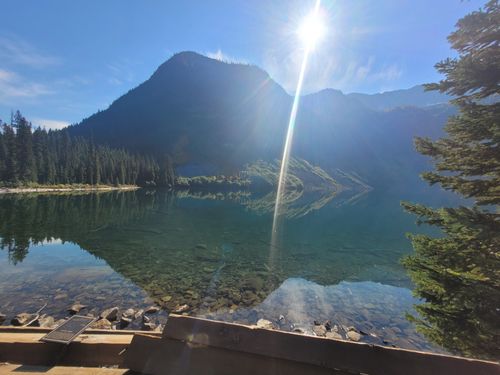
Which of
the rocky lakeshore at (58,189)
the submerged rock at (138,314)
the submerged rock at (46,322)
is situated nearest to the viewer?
the submerged rock at (46,322)

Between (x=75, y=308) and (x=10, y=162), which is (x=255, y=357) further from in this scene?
(x=10, y=162)

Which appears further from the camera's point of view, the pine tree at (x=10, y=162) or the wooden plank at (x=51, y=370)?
the pine tree at (x=10, y=162)

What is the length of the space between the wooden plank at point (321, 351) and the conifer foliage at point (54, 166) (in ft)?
384

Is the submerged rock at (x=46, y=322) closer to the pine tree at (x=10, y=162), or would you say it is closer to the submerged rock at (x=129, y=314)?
the submerged rock at (x=129, y=314)

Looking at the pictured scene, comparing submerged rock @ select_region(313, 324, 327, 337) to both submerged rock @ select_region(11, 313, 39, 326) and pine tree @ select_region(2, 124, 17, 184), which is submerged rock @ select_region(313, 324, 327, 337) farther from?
pine tree @ select_region(2, 124, 17, 184)

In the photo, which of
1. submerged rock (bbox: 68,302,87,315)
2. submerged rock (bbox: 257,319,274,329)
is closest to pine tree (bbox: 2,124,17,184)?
submerged rock (bbox: 68,302,87,315)

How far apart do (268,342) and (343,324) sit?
12.6 meters

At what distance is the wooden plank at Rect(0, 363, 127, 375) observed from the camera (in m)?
4.84

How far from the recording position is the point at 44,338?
5.70 meters

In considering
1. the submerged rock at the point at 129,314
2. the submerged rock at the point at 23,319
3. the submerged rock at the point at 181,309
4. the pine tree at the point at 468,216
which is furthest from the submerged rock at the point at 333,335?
the submerged rock at the point at 23,319

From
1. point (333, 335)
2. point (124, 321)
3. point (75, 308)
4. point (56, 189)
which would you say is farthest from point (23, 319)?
point (56, 189)

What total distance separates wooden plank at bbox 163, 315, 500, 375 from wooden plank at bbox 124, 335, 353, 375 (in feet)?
0.30

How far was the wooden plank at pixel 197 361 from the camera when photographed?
15.0 feet

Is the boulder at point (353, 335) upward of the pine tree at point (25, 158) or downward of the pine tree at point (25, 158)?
downward
